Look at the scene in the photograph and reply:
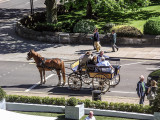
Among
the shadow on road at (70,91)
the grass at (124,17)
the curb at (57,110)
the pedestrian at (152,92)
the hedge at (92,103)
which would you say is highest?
the grass at (124,17)

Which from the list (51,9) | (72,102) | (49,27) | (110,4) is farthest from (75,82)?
(51,9)

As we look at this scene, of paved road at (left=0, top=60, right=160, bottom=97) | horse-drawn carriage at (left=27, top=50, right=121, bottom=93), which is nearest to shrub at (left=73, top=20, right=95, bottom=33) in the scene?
paved road at (left=0, top=60, right=160, bottom=97)

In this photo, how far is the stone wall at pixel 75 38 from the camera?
31.9 m

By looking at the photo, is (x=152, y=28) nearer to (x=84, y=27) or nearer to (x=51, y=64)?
(x=84, y=27)

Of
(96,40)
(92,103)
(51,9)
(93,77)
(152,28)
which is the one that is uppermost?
(51,9)

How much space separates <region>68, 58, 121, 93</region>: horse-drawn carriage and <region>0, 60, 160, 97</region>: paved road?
36 cm

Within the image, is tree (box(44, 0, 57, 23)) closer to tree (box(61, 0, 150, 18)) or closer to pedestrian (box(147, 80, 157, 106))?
tree (box(61, 0, 150, 18))

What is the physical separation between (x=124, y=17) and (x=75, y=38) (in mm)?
9639

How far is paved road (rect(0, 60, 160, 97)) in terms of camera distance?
21.5 m

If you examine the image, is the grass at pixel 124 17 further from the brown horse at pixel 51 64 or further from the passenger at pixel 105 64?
the passenger at pixel 105 64

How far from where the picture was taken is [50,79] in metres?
24.0

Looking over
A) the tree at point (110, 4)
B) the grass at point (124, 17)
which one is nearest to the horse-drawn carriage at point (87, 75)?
the tree at point (110, 4)

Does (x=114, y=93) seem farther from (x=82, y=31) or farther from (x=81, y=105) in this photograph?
(x=82, y=31)

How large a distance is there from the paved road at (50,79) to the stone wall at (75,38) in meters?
4.61
